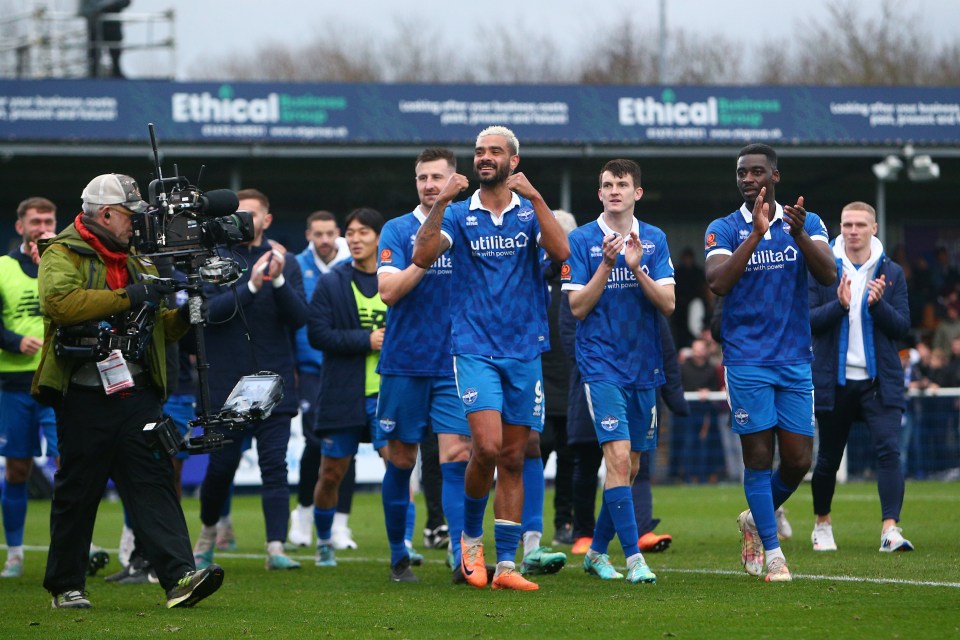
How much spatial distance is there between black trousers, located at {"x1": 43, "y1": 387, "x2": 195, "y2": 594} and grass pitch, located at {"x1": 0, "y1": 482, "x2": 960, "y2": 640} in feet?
0.88

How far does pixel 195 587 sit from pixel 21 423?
10.4 feet

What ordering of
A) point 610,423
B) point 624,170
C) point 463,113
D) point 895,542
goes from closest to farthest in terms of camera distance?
point 610,423
point 624,170
point 895,542
point 463,113

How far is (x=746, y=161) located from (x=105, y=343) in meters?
3.49

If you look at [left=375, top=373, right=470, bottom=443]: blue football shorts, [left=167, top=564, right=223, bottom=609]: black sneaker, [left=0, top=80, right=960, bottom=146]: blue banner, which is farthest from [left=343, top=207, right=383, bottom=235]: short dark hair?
[left=0, top=80, right=960, bottom=146]: blue banner

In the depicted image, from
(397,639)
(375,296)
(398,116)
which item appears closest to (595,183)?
(398,116)

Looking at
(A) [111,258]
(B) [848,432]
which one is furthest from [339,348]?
(B) [848,432]

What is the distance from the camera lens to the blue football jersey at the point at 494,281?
787 cm

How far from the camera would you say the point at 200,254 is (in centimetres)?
730

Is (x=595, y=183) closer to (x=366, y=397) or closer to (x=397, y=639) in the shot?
(x=366, y=397)

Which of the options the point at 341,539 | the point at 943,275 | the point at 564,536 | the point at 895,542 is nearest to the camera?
the point at 895,542

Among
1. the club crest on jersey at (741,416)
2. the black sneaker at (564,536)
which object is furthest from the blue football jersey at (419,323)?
the black sneaker at (564,536)

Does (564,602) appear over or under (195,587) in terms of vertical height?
under

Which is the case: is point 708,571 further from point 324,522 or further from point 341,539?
point 341,539

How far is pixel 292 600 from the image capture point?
776 centimetres
